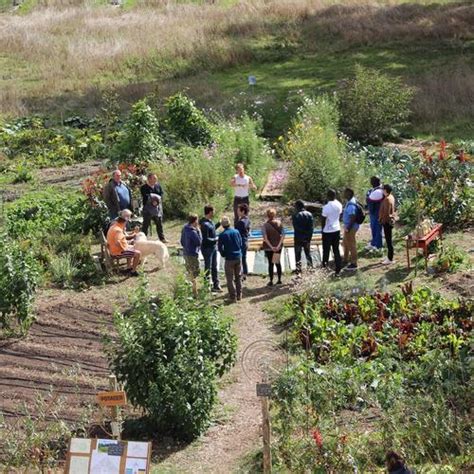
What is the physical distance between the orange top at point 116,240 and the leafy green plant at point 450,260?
15.8 feet

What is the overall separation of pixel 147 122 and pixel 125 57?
13.1 meters

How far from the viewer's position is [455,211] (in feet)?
62.1

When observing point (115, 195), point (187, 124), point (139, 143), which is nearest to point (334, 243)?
point (115, 195)

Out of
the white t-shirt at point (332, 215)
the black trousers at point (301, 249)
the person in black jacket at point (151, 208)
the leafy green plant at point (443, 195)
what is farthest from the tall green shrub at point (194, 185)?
the white t-shirt at point (332, 215)

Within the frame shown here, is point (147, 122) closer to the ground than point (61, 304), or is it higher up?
higher up

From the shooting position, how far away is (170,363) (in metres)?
12.0

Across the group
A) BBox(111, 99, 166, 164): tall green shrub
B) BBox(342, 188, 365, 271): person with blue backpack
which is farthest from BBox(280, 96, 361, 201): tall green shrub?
BBox(342, 188, 365, 271): person with blue backpack

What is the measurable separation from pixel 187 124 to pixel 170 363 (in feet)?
43.5

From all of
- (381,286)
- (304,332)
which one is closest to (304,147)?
(381,286)

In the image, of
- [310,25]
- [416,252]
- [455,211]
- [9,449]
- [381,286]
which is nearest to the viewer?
[9,449]

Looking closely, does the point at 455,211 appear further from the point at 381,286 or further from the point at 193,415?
the point at 193,415

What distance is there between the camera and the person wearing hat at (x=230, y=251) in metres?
16.3

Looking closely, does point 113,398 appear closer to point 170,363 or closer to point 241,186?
point 170,363

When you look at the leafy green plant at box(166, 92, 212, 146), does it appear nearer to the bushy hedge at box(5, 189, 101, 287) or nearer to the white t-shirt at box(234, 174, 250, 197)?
the bushy hedge at box(5, 189, 101, 287)
